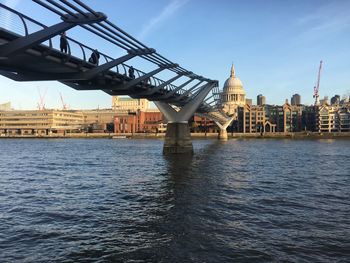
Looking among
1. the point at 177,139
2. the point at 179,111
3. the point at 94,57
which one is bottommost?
the point at 177,139

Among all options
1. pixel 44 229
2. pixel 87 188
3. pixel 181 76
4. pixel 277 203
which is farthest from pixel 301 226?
pixel 181 76

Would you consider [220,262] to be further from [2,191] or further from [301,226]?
[2,191]

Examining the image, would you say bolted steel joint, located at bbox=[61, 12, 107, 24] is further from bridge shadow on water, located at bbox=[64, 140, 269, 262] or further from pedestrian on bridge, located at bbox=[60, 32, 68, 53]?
Result: bridge shadow on water, located at bbox=[64, 140, 269, 262]

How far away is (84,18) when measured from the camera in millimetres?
22203

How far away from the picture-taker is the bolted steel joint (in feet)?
70.7

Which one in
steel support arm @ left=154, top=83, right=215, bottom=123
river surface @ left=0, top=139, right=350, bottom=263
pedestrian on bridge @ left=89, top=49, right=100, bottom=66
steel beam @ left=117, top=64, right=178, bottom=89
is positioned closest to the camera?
river surface @ left=0, top=139, right=350, bottom=263

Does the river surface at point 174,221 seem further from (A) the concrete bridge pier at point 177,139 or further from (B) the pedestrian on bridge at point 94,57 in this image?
(A) the concrete bridge pier at point 177,139

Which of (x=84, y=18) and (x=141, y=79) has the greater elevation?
(x=84, y=18)

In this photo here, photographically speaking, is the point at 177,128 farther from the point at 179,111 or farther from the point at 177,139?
the point at 179,111

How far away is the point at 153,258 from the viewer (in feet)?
42.7

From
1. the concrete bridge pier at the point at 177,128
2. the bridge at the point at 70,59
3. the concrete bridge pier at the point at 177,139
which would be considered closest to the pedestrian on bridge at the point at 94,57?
the bridge at the point at 70,59

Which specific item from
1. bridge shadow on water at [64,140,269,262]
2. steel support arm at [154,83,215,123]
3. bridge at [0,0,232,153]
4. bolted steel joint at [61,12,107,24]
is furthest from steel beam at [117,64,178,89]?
steel support arm at [154,83,215,123]

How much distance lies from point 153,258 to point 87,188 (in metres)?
16.2

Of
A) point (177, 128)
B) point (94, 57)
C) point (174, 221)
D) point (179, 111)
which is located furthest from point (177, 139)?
point (174, 221)
